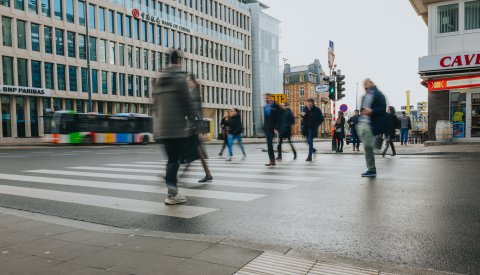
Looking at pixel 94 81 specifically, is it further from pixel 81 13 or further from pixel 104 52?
pixel 81 13

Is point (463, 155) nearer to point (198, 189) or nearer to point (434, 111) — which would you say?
point (434, 111)

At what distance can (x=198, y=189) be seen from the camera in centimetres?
666

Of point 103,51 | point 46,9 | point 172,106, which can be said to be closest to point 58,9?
point 46,9

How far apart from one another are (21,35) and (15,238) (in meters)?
41.4

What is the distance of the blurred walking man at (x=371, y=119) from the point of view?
7816 mm

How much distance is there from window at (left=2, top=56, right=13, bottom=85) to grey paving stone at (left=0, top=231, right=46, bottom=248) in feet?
130

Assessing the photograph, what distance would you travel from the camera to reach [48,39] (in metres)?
40.7

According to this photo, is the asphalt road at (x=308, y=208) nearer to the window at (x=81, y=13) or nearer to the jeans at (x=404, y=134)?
the jeans at (x=404, y=134)

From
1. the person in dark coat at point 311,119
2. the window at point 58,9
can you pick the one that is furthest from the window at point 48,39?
the person in dark coat at point 311,119

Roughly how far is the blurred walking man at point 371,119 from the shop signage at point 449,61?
1268 cm

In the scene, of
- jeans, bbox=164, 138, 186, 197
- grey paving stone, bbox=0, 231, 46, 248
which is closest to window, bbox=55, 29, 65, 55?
jeans, bbox=164, 138, 186, 197

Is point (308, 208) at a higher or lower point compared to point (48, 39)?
lower

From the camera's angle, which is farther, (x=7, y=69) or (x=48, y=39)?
(x=48, y=39)

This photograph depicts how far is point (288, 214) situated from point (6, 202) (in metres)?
4.25
